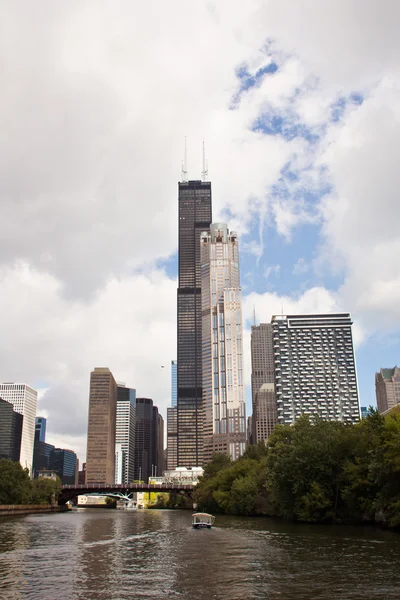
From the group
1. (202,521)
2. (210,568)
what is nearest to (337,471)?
(202,521)

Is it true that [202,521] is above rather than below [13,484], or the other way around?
below

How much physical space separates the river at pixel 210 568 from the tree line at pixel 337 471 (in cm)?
907

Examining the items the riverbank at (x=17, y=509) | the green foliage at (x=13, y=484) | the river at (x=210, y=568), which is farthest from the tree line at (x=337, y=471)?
the green foliage at (x=13, y=484)

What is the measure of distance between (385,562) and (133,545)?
35.8 metres

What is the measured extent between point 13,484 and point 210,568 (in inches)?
5440

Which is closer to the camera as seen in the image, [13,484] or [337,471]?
[337,471]

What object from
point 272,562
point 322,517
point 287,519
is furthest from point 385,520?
point 272,562

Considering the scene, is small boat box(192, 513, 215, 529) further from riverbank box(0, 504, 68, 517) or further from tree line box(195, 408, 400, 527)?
riverbank box(0, 504, 68, 517)

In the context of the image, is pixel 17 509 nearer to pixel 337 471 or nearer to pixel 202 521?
pixel 202 521

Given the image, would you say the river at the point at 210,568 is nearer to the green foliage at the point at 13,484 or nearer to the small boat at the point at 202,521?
the small boat at the point at 202,521

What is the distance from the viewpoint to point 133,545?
72375 mm

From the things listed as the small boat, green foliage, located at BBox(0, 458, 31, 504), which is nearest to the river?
the small boat

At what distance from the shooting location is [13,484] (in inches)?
6649

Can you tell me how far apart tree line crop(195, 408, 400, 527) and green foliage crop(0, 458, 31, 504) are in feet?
284
